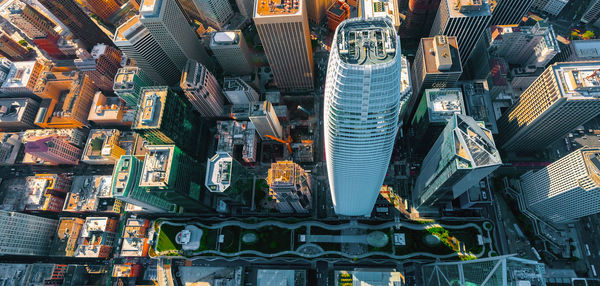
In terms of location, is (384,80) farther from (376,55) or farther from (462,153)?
(462,153)

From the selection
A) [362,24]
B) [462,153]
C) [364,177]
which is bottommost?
[364,177]

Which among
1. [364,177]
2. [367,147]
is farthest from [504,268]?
[367,147]

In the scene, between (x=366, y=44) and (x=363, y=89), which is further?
(x=363, y=89)

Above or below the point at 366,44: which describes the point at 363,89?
below

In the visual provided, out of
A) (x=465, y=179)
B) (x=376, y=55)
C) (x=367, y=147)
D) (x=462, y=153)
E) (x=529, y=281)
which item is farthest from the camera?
(x=465, y=179)
